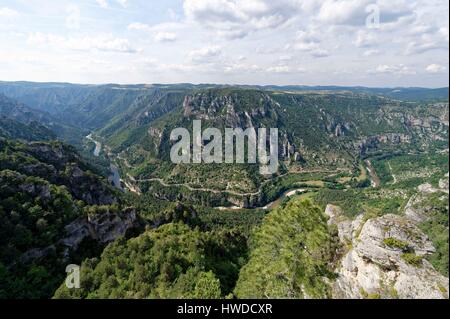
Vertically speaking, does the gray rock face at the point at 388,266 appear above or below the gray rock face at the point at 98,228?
above

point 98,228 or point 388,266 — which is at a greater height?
point 388,266

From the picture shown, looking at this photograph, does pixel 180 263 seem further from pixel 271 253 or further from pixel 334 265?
pixel 334 265

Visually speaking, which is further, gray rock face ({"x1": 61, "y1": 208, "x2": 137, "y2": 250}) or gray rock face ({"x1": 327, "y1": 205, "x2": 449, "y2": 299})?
gray rock face ({"x1": 61, "y1": 208, "x2": 137, "y2": 250})

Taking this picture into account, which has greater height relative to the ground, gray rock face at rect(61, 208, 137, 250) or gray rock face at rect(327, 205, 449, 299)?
gray rock face at rect(327, 205, 449, 299)

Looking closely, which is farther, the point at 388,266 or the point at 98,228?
the point at 98,228

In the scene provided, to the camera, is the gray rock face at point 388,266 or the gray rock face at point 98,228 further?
the gray rock face at point 98,228
